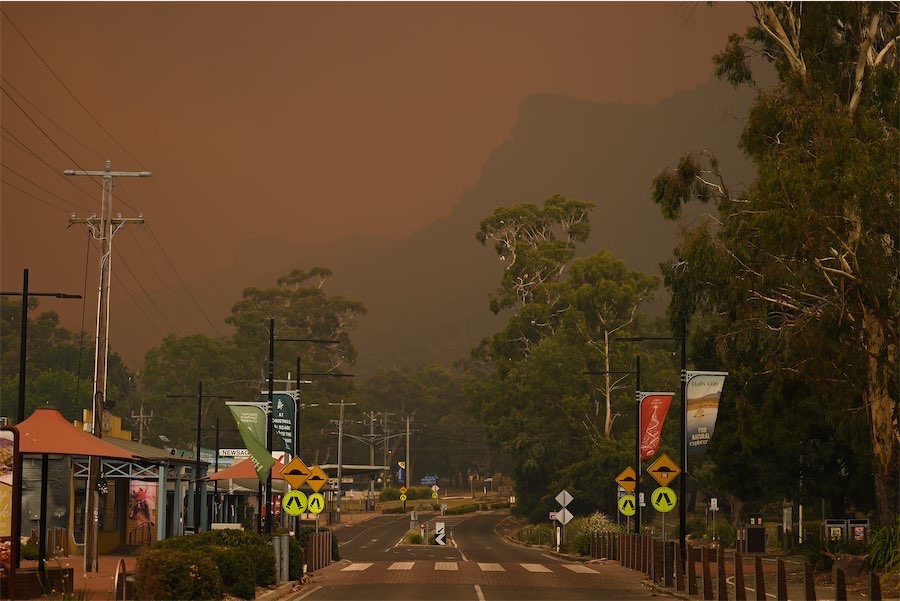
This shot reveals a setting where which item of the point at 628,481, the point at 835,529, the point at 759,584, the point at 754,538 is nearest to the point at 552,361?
the point at 754,538

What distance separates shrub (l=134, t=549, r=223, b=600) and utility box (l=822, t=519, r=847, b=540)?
22.4m

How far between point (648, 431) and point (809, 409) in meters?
8.59

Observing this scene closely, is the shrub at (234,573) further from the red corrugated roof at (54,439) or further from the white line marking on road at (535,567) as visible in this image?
the white line marking on road at (535,567)

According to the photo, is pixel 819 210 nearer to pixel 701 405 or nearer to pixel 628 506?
pixel 701 405

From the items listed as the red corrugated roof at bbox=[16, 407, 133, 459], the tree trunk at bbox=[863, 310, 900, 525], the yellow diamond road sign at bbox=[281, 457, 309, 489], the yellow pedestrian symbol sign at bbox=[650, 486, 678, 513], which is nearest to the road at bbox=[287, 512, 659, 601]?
the yellow pedestrian symbol sign at bbox=[650, 486, 678, 513]

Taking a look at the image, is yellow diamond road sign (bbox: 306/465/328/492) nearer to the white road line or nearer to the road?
the road

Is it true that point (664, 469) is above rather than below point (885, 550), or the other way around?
above

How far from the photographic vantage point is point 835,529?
3972 cm

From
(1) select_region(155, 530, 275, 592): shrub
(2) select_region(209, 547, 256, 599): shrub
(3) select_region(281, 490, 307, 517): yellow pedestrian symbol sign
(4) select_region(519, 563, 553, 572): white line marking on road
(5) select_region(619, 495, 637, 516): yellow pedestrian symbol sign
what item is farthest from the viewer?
(5) select_region(619, 495, 637, 516): yellow pedestrian symbol sign

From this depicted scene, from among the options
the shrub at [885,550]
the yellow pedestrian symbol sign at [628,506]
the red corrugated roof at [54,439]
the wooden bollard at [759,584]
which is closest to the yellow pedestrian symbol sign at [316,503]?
the yellow pedestrian symbol sign at [628,506]

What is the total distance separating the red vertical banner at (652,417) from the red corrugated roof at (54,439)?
2091 cm

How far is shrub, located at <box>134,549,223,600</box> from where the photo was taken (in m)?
22.7

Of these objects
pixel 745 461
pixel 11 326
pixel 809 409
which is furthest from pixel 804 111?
pixel 11 326

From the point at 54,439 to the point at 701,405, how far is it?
18115 mm
